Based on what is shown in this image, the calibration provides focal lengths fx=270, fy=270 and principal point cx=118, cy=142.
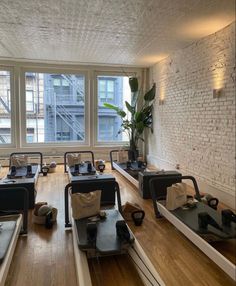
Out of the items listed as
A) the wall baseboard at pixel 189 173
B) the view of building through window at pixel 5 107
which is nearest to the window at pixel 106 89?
the wall baseboard at pixel 189 173

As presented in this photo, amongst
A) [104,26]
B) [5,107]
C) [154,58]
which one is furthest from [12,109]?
[104,26]

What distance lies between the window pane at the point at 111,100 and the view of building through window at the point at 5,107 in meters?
1.93

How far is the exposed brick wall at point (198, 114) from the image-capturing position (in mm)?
1383

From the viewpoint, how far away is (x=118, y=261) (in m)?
2.01

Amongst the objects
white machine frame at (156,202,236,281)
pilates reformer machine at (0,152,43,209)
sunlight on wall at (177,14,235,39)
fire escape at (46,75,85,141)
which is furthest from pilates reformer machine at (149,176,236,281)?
fire escape at (46,75,85,141)

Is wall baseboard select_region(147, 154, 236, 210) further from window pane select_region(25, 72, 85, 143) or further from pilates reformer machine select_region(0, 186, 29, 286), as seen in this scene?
window pane select_region(25, 72, 85, 143)

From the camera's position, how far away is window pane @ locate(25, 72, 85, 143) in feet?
19.3

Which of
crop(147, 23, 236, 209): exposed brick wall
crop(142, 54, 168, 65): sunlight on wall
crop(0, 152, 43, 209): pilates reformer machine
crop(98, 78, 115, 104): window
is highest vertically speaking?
crop(142, 54, 168, 65): sunlight on wall

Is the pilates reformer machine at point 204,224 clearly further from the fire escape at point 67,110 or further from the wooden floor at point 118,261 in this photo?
the fire escape at point 67,110

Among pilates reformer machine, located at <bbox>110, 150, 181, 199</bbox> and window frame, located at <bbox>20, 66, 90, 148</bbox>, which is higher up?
window frame, located at <bbox>20, 66, 90, 148</bbox>

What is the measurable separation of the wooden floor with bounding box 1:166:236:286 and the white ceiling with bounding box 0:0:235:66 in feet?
5.37

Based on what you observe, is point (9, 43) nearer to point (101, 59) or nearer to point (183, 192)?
point (101, 59)

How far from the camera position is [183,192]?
2.67 metres

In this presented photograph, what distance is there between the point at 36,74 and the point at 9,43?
1655mm
